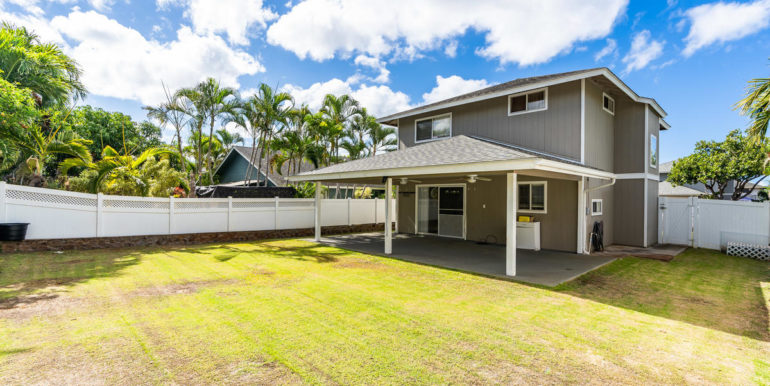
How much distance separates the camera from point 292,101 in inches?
537

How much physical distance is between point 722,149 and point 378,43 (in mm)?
19415

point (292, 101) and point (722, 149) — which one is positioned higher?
point (292, 101)

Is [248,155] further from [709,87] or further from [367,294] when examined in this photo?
[709,87]

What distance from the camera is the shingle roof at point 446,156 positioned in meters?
6.77

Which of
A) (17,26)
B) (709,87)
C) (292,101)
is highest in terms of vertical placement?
(709,87)

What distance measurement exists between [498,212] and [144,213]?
36.2 ft

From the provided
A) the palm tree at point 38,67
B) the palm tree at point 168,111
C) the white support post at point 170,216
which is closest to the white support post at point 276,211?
the white support post at point 170,216

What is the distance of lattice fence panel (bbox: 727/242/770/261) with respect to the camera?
8906mm

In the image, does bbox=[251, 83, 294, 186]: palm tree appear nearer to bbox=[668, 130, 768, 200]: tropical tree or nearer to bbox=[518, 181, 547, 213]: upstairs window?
bbox=[518, 181, 547, 213]: upstairs window

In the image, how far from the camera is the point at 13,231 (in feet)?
25.1

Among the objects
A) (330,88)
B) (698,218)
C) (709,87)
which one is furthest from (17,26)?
(709,87)

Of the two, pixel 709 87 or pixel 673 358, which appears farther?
pixel 709 87

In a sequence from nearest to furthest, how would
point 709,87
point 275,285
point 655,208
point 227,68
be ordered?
point 275,285
point 655,208
point 227,68
point 709,87

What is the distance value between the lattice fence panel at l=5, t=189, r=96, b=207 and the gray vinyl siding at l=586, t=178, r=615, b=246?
13.9 m
